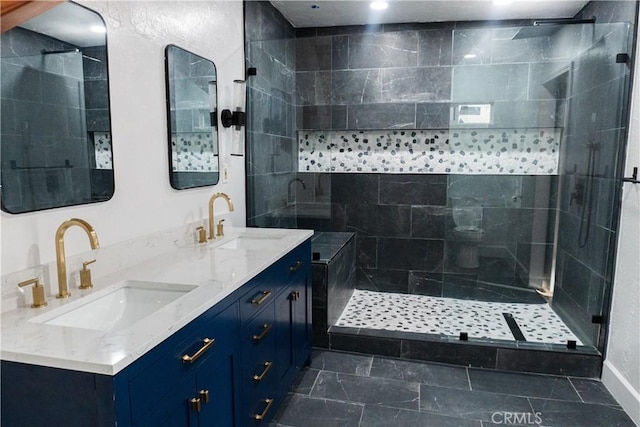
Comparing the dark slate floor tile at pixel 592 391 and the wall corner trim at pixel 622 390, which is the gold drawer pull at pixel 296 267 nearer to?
the dark slate floor tile at pixel 592 391

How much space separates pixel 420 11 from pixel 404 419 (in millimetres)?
3134

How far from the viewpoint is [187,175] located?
7.61 feet

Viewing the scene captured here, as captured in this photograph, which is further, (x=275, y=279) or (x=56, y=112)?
(x=275, y=279)

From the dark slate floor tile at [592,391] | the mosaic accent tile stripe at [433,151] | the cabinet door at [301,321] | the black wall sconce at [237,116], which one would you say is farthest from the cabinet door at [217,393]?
the mosaic accent tile stripe at [433,151]

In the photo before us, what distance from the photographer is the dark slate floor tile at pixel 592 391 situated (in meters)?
2.43

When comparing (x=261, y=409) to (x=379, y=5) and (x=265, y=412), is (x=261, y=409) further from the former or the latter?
(x=379, y=5)

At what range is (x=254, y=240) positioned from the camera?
2.56 meters

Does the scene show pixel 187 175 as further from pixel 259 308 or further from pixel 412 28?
pixel 412 28

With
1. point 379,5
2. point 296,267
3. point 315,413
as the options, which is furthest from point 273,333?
point 379,5

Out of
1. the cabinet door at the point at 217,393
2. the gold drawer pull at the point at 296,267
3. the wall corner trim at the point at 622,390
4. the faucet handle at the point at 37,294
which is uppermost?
the faucet handle at the point at 37,294

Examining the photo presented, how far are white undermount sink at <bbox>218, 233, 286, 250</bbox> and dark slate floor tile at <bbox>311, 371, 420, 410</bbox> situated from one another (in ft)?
3.05

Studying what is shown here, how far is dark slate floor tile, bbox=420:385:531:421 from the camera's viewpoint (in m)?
2.31

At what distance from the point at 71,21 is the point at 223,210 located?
4.70ft

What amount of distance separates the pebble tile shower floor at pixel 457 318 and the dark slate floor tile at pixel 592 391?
262 millimetres
